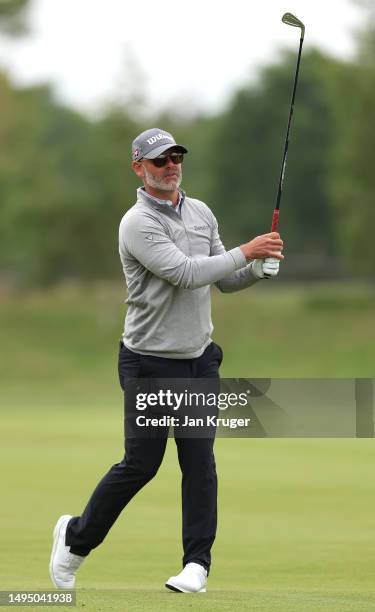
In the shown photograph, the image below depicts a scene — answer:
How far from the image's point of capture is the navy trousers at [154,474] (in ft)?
20.8

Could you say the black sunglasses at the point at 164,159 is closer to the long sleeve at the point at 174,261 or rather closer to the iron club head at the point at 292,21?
the long sleeve at the point at 174,261

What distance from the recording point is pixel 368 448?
1673 cm

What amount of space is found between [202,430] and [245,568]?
5.47 ft

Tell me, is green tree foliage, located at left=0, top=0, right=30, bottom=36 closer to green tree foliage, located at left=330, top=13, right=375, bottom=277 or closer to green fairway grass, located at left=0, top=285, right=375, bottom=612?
green tree foliage, located at left=330, top=13, right=375, bottom=277

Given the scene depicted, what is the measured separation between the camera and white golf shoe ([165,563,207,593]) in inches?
243

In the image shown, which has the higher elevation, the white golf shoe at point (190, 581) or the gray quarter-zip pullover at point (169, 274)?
the gray quarter-zip pullover at point (169, 274)

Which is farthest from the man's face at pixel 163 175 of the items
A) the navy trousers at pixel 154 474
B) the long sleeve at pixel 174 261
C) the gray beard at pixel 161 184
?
the navy trousers at pixel 154 474

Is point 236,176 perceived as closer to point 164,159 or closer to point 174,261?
point 164,159

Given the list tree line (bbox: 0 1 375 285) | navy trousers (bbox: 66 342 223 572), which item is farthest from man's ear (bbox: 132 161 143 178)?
tree line (bbox: 0 1 375 285)

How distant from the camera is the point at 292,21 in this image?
261 inches

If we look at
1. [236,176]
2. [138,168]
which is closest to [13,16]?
[236,176]

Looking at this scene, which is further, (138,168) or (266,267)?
(138,168)

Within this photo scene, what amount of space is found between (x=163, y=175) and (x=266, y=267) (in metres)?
0.63

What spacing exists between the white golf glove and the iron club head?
3.65ft
